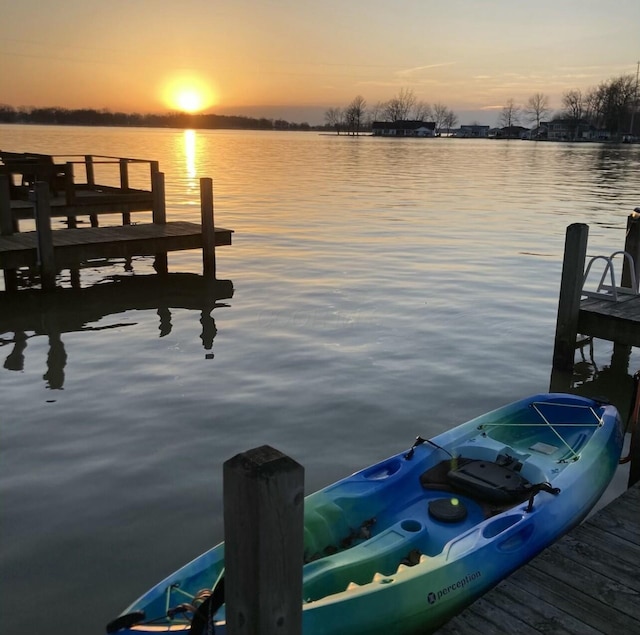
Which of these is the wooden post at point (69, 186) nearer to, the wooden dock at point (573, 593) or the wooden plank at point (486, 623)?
the wooden dock at point (573, 593)

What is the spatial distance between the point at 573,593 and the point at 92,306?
35.2 ft

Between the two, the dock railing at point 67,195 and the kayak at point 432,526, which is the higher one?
the dock railing at point 67,195

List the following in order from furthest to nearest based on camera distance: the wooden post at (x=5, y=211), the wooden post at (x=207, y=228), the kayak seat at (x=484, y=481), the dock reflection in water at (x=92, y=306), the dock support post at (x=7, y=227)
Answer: the wooden post at (x=207, y=228) → the dock support post at (x=7, y=227) → the wooden post at (x=5, y=211) → the dock reflection in water at (x=92, y=306) → the kayak seat at (x=484, y=481)

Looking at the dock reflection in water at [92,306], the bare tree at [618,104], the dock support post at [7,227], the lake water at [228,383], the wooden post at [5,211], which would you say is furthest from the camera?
the bare tree at [618,104]

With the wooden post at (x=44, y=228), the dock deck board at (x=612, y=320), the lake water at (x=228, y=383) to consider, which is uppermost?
the wooden post at (x=44, y=228)

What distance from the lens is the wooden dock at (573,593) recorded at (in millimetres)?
3670

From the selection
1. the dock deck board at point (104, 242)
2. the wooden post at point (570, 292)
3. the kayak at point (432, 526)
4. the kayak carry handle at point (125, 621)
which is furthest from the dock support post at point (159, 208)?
the kayak carry handle at point (125, 621)

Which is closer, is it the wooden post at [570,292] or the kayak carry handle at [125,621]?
the kayak carry handle at [125,621]

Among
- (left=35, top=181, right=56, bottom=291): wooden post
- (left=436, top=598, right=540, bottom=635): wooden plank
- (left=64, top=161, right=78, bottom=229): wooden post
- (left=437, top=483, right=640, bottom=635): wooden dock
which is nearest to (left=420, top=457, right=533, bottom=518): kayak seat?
(left=437, top=483, right=640, bottom=635): wooden dock

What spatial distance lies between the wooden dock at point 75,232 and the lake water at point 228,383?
97 cm

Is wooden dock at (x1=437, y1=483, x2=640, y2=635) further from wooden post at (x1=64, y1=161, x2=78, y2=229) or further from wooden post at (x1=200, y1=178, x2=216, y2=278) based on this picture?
wooden post at (x1=64, y1=161, x2=78, y2=229)

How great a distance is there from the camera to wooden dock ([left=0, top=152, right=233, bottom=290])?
1242cm

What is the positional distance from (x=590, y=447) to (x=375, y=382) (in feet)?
11.7

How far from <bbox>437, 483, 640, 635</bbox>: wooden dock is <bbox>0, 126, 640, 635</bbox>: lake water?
2.61m
